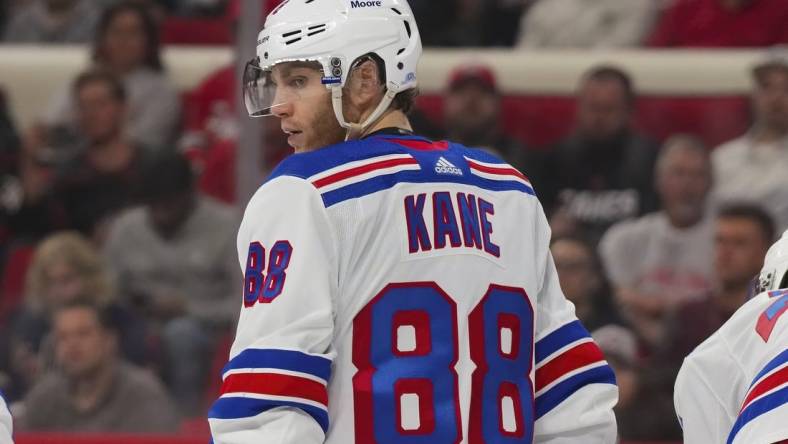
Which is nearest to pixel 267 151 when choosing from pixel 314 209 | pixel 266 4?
pixel 266 4

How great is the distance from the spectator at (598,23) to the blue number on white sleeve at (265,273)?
3965 millimetres

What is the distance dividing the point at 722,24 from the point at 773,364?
12.8 ft

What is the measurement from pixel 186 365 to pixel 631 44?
2244 millimetres

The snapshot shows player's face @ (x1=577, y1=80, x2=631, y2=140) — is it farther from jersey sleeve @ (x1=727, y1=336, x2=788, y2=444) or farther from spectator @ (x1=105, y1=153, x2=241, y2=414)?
jersey sleeve @ (x1=727, y1=336, x2=788, y2=444)

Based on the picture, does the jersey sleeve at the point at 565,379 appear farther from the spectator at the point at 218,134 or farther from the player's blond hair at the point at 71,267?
the player's blond hair at the point at 71,267

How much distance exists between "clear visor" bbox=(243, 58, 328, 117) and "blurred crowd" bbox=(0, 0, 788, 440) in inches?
83.1

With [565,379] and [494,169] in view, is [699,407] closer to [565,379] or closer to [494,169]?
[565,379]

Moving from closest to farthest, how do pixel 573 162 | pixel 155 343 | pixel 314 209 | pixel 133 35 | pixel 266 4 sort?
pixel 314 209 → pixel 266 4 → pixel 155 343 → pixel 573 162 → pixel 133 35

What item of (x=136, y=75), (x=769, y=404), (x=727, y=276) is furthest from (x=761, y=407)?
(x=136, y=75)

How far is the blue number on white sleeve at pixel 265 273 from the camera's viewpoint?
2396mm

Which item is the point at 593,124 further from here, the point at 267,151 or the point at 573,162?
the point at 267,151

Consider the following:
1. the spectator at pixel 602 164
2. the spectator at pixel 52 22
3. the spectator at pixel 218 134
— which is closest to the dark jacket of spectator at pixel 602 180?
the spectator at pixel 602 164

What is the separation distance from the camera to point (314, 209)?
7.93ft

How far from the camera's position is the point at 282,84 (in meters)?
2.59
